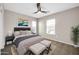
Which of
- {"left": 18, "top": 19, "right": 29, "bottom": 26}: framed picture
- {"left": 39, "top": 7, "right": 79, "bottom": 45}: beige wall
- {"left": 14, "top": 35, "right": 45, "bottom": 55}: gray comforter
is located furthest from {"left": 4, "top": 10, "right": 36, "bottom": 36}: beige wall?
Result: {"left": 39, "top": 7, "right": 79, "bottom": 45}: beige wall

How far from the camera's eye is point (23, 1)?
1.59 m

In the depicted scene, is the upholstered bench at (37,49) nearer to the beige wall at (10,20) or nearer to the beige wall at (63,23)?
the beige wall at (63,23)

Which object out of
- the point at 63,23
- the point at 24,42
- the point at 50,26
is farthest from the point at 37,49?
the point at 63,23

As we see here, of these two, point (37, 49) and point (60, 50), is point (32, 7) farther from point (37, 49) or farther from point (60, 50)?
point (60, 50)

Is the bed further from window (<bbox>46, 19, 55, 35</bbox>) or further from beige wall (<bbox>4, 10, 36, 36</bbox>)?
window (<bbox>46, 19, 55, 35</bbox>)

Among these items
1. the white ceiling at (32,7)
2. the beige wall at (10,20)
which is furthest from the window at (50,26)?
the beige wall at (10,20)

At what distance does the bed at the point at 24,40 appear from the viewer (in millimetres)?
1521

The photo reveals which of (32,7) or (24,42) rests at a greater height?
(32,7)

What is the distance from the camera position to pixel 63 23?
1.64 metres

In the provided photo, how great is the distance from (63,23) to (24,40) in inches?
33.9

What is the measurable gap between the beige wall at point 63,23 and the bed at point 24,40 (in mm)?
168

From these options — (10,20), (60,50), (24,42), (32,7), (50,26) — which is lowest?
(60,50)

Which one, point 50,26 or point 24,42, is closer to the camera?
point 24,42
